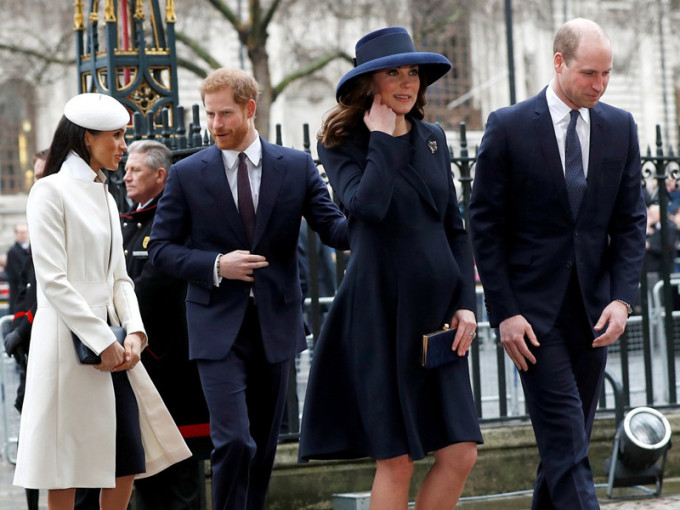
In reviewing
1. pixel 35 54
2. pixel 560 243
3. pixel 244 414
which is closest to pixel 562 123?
pixel 560 243

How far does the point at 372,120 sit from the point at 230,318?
3.48ft

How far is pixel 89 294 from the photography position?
5.20 metres

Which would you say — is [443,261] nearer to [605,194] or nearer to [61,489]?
[605,194]

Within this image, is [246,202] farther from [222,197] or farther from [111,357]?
[111,357]

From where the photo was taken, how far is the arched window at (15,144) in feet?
128

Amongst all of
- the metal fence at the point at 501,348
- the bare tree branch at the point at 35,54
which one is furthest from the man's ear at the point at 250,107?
the bare tree branch at the point at 35,54

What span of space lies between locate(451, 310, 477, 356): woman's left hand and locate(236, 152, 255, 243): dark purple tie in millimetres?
1031

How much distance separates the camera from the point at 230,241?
5488 millimetres

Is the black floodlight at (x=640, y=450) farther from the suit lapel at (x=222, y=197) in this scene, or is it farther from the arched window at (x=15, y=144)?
the arched window at (x=15, y=144)

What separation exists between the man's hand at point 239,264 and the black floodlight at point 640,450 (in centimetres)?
256

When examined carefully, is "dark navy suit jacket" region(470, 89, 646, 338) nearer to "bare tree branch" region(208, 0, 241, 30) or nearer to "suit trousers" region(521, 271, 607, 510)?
"suit trousers" region(521, 271, 607, 510)

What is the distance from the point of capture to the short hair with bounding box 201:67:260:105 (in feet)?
17.7

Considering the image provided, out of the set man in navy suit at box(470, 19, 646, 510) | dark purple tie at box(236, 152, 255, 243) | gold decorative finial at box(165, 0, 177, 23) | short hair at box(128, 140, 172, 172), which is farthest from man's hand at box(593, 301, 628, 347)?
gold decorative finial at box(165, 0, 177, 23)

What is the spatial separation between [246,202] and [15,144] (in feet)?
119
